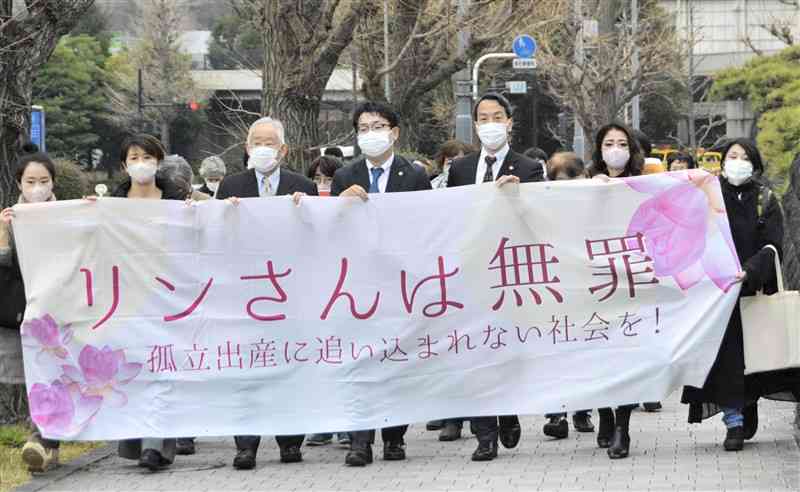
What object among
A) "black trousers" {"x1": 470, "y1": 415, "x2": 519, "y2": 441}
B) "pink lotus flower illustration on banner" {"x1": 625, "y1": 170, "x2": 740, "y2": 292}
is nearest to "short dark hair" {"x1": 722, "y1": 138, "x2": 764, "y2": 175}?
"pink lotus flower illustration on banner" {"x1": 625, "y1": 170, "x2": 740, "y2": 292}

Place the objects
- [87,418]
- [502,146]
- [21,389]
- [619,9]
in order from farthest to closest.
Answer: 1. [619,9]
2. [21,389]
3. [502,146]
4. [87,418]

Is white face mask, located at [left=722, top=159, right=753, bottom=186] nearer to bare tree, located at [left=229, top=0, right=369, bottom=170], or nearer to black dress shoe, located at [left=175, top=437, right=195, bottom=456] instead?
black dress shoe, located at [left=175, top=437, right=195, bottom=456]

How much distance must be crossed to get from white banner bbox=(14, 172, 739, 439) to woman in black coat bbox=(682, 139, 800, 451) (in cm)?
21

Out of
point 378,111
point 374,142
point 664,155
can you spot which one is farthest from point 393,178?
point 664,155

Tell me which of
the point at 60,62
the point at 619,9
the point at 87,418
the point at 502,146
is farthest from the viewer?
the point at 60,62

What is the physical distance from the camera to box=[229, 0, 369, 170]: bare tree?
43.7ft

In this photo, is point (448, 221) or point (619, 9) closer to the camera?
point (448, 221)

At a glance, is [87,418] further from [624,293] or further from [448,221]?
[624,293]

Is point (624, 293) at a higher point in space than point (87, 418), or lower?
higher

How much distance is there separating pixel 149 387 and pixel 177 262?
0.71m

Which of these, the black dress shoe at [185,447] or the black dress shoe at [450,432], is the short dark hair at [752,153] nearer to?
the black dress shoe at [450,432]

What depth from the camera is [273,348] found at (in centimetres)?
813

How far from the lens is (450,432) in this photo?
9.42m

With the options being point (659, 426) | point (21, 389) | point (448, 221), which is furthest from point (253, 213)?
point (659, 426)
